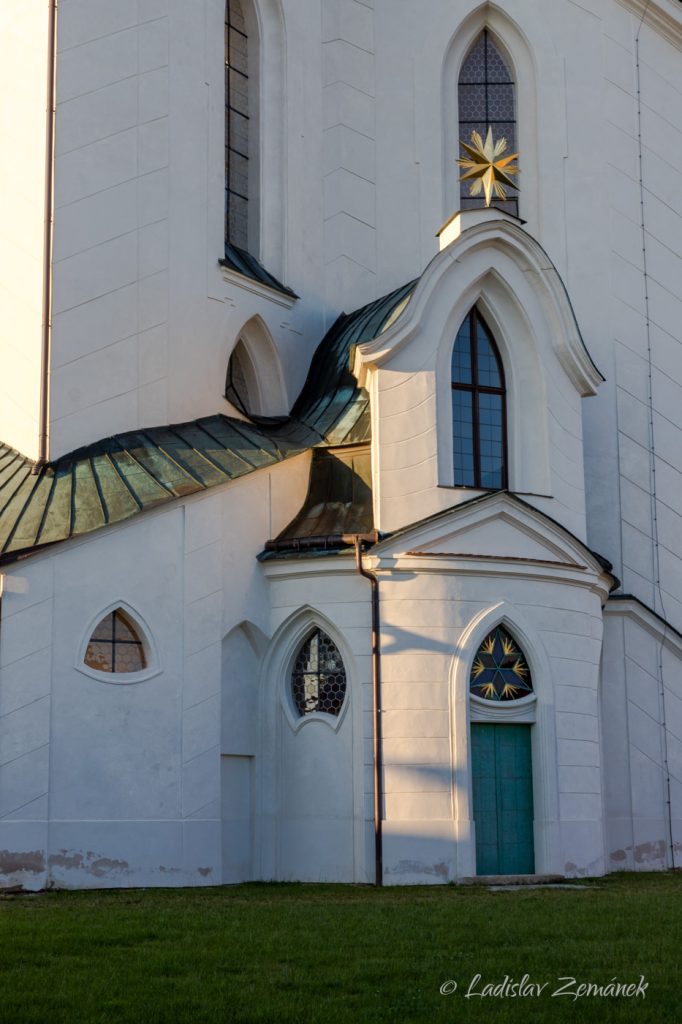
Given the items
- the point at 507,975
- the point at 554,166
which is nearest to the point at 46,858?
the point at 507,975

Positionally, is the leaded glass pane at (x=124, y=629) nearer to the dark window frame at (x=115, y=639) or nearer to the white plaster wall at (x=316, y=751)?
the dark window frame at (x=115, y=639)

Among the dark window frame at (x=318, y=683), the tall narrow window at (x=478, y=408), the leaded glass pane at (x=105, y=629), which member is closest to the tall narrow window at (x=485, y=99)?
the tall narrow window at (x=478, y=408)

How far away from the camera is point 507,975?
11625 mm

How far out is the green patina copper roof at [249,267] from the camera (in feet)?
79.1

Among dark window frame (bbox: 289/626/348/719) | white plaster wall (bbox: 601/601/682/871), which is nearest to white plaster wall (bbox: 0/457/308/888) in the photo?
dark window frame (bbox: 289/626/348/719)

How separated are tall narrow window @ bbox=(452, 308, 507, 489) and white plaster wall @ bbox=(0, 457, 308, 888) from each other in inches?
143

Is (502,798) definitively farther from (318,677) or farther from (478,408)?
(478,408)

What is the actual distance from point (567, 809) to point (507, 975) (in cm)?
980

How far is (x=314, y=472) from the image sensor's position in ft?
73.5

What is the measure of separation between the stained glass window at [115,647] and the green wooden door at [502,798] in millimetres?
4819

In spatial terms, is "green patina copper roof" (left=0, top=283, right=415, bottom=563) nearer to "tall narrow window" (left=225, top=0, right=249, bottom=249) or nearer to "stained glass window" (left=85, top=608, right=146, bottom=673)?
"stained glass window" (left=85, top=608, right=146, bottom=673)

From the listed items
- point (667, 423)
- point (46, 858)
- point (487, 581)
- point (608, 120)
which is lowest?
point (46, 858)

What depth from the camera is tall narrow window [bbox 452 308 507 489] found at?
22250mm

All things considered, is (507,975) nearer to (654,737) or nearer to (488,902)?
(488,902)
